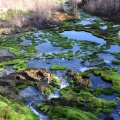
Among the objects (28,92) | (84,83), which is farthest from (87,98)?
(28,92)

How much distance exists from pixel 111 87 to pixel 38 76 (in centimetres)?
1517

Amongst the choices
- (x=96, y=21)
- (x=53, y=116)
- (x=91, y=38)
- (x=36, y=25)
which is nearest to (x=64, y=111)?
(x=53, y=116)

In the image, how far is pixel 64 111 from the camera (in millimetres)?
39000

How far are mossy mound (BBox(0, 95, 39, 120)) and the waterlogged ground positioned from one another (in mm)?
1706

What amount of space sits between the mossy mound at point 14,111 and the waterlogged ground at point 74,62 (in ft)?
5.60

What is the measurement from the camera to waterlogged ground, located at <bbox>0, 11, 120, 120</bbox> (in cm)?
4112

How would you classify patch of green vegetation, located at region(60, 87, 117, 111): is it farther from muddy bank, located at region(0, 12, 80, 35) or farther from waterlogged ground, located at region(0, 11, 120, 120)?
muddy bank, located at region(0, 12, 80, 35)

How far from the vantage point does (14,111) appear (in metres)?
37.2

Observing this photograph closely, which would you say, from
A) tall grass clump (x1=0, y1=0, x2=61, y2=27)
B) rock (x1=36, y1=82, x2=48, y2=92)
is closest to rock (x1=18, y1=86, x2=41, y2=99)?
rock (x1=36, y1=82, x2=48, y2=92)

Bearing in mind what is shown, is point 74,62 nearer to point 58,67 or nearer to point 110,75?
point 58,67

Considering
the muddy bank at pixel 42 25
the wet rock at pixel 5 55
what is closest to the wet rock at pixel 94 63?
the wet rock at pixel 5 55

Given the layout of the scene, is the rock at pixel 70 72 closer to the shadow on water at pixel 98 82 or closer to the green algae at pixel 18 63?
the shadow on water at pixel 98 82

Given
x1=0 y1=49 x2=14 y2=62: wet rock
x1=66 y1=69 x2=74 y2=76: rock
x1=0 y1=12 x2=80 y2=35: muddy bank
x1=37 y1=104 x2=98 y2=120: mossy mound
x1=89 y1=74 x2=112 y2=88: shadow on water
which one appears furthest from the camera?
x1=0 y1=12 x2=80 y2=35: muddy bank

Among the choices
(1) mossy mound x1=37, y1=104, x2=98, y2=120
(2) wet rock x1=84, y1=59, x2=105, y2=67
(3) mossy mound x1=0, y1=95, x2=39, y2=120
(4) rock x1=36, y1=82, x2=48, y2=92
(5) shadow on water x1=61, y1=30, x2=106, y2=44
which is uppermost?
(3) mossy mound x1=0, y1=95, x2=39, y2=120
